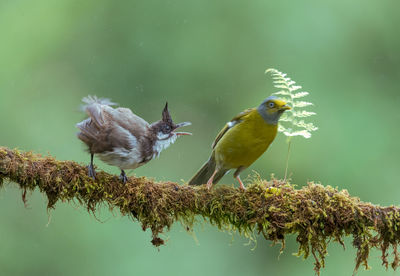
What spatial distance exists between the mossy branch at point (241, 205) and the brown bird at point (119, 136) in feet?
0.80

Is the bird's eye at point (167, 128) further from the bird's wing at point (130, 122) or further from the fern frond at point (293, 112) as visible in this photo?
the fern frond at point (293, 112)

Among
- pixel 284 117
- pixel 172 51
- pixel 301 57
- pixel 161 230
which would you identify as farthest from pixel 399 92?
pixel 161 230

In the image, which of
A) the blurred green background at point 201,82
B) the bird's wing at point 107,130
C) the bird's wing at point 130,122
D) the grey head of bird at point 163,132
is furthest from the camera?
the blurred green background at point 201,82

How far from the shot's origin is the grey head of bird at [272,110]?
13.0 feet

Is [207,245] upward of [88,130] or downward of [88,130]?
downward

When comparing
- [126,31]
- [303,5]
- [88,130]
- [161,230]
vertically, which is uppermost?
[303,5]

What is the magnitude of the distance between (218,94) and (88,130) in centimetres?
516

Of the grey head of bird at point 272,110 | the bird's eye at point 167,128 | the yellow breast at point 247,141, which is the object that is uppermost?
the grey head of bird at point 272,110

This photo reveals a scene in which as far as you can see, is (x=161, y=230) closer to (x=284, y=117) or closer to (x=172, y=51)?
(x=284, y=117)

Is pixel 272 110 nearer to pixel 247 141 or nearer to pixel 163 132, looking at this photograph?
pixel 247 141

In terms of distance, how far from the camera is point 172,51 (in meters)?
8.56

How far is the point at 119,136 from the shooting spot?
3715 mm

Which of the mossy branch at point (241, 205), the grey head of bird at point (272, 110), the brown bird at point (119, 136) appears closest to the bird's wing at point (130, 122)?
the brown bird at point (119, 136)

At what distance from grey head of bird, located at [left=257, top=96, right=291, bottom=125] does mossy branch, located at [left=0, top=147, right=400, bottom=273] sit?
2.03 ft
